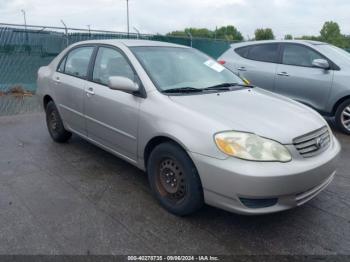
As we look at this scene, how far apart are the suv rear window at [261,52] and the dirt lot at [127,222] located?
327 cm

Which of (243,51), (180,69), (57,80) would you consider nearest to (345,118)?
(243,51)

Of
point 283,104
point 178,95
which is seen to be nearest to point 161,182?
point 178,95

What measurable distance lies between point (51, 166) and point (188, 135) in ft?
7.51

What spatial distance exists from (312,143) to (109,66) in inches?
92.8

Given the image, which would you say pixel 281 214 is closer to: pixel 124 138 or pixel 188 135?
pixel 188 135

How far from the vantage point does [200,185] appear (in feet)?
9.18

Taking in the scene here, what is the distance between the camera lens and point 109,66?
3904 mm

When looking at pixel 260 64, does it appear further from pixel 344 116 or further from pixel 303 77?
pixel 344 116

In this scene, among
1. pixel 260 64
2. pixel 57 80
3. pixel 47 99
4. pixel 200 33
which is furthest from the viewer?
pixel 200 33

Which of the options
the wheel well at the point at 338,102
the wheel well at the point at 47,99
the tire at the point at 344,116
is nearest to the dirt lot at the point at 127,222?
the wheel well at the point at 47,99

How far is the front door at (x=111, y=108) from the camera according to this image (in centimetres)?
345

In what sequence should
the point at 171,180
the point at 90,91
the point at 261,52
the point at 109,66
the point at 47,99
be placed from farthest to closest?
the point at 261,52, the point at 47,99, the point at 90,91, the point at 109,66, the point at 171,180

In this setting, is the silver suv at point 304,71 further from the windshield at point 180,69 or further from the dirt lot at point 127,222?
the windshield at point 180,69

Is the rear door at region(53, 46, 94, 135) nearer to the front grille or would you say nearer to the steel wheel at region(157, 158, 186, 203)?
the steel wheel at region(157, 158, 186, 203)
